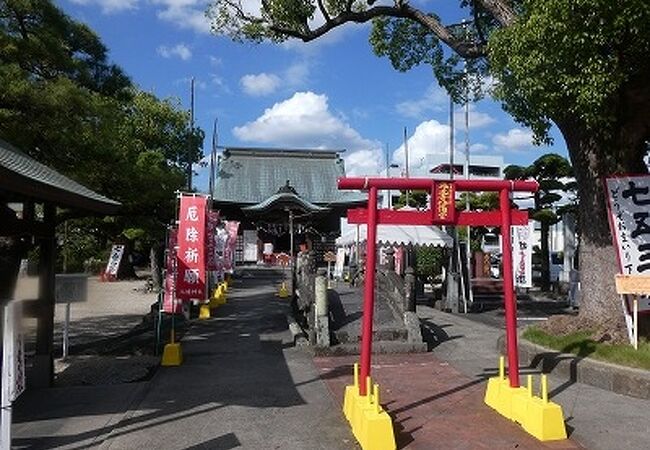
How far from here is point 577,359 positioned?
8391 millimetres

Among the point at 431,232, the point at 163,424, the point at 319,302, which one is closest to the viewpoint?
the point at 163,424

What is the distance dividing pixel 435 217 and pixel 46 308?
18.3 feet

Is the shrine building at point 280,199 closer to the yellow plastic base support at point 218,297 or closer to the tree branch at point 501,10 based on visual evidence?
the yellow plastic base support at point 218,297

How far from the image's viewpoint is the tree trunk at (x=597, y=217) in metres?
9.30

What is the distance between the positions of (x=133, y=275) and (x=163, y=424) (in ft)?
86.5

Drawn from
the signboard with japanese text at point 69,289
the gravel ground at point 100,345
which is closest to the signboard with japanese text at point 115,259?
the gravel ground at point 100,345

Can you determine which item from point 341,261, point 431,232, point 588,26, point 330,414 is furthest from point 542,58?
point 341,261

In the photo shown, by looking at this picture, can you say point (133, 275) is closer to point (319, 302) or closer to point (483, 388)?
point (319, 302)

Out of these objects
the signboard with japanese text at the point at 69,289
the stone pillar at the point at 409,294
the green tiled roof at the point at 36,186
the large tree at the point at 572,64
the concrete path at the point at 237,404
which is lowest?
the concrete path at the point at 237,404

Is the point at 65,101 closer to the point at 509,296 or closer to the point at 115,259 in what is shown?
the point at 509,296

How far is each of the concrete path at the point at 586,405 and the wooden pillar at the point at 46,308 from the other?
605cm

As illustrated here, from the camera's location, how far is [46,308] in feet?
27.0

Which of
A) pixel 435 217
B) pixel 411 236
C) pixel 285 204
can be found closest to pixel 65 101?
pixel 435 217

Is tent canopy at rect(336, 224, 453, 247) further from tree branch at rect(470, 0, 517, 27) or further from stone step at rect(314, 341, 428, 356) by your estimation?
tree branch at rect(470, 0, 517, 27)
